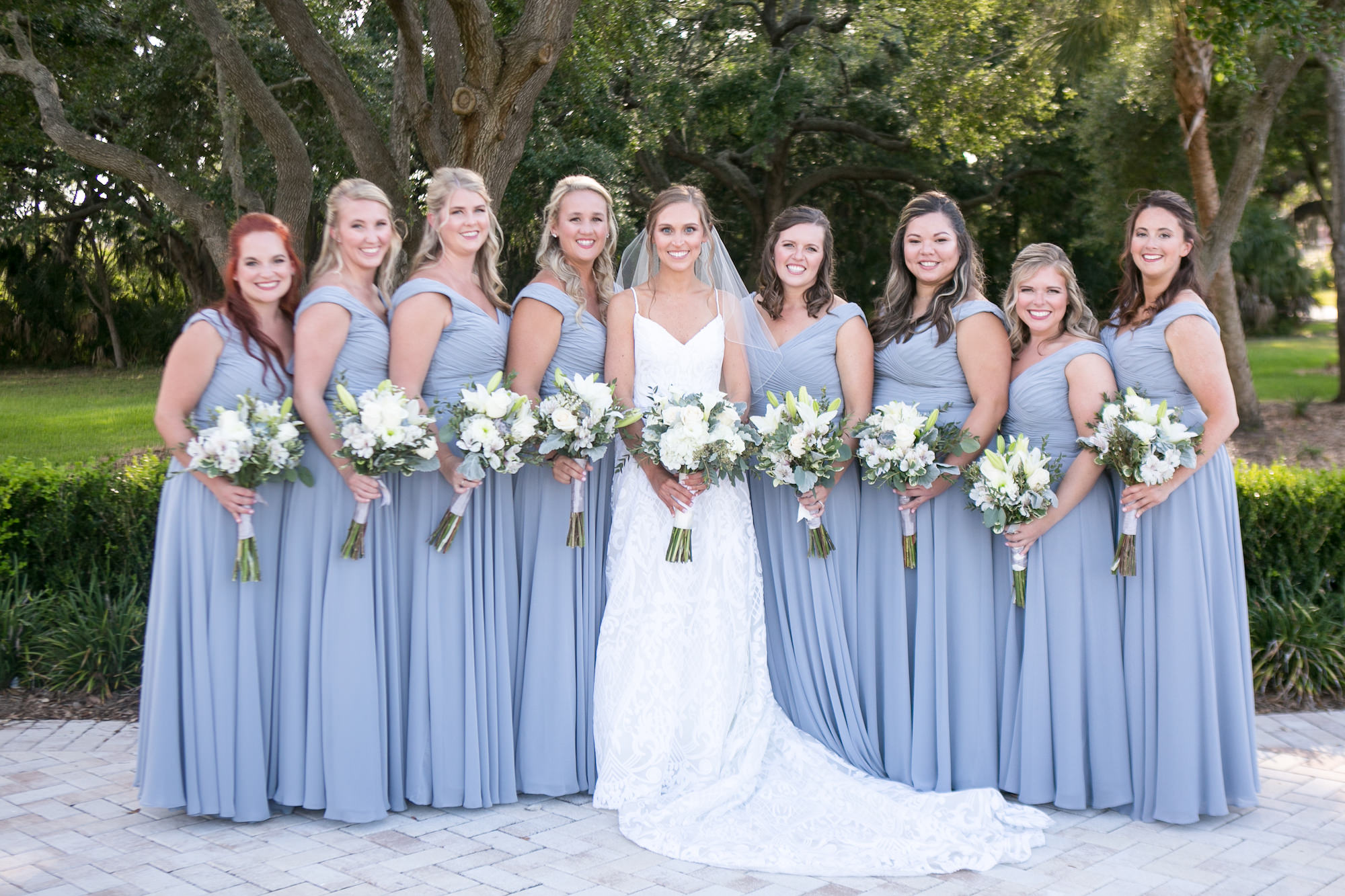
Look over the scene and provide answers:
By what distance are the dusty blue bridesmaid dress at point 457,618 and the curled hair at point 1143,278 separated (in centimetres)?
280

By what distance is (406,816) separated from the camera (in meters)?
4.82

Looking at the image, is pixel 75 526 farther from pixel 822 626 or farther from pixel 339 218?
pixel 822 626

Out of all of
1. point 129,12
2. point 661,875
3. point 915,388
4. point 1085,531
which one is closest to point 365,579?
point 661,875

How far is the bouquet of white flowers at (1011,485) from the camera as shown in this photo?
4.68 meters

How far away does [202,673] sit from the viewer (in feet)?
15.2

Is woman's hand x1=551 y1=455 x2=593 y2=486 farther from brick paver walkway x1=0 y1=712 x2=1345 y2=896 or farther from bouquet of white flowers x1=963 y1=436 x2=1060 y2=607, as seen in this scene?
bouquet of white flowers x1=963 y1=436 x2=1060 y2=607

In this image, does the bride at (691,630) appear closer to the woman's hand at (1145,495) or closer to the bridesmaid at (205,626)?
the woman's hand at (1145,495)

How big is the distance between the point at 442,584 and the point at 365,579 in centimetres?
33

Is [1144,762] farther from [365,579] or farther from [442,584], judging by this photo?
[365,579]

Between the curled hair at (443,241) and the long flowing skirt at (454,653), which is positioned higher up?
the curled hair at (443,241)

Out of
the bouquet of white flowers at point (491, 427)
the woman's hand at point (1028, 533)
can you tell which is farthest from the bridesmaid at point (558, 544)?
the woman's hand at point (1028, 533)

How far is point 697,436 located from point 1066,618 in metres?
1.80

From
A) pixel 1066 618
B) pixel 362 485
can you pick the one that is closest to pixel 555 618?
pixel 362 485

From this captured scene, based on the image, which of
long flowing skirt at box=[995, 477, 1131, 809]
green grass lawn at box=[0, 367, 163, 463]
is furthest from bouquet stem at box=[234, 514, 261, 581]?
green grass lawn at box=[0, 367, 163, 463]
